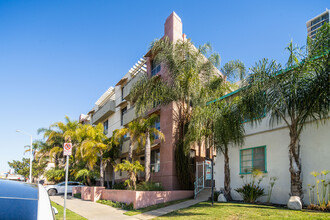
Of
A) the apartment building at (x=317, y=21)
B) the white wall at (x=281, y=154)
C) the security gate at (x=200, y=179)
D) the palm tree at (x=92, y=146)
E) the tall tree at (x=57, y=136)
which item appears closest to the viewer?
the white wall at (x=281, y=154)

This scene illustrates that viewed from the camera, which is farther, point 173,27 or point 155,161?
point 155,161

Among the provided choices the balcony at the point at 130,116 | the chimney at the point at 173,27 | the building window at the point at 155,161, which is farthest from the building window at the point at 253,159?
the balcony at the point at 130,116

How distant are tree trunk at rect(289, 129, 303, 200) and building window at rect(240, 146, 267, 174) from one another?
2.41 meters

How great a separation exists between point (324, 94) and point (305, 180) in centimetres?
380

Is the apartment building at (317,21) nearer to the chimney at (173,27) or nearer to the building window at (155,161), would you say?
the chimney at (173,27)

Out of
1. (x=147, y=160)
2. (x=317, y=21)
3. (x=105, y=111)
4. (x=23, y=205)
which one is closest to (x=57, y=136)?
(x=105, y=111)

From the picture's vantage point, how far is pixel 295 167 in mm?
10469

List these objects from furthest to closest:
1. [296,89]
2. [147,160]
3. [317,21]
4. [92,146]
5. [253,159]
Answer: [317,21], [92,146], [147,160], [253,159], [296,89]

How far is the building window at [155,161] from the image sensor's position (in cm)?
1995

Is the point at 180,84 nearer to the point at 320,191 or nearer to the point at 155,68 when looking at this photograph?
the point at 155,68

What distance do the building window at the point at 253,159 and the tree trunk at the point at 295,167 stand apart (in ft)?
7.90

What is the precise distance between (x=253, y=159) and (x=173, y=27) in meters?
11.3

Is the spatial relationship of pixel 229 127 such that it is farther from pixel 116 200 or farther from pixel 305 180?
pixel 116 200

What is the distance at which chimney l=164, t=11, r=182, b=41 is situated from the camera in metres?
19.9
